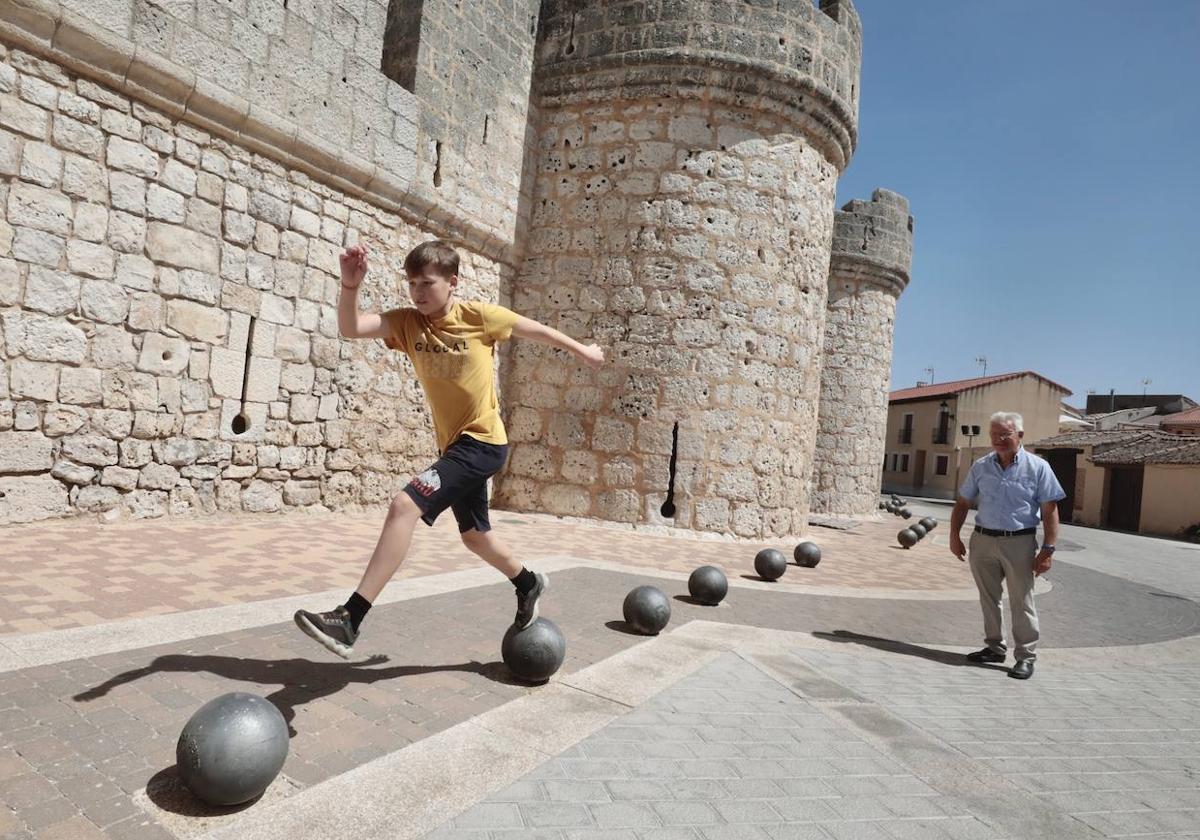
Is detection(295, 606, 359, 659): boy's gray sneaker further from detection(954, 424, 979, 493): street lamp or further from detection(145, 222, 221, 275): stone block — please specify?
detection(954, 424, 979, 493): street lamp

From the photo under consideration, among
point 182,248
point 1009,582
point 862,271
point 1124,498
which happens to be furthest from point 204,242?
point 1124,498

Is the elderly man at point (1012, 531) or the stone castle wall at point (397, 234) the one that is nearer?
the elderly man at point (1012, 531)

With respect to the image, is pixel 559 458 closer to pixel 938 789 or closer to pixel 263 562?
pixel 263 562

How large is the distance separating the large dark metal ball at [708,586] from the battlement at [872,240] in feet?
42.6

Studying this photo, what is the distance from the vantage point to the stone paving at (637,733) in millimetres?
2205

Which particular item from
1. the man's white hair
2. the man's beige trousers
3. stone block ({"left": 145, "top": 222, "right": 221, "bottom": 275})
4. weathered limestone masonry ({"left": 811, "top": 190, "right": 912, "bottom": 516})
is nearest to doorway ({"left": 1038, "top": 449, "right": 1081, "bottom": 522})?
weathered limestone masonry ({"left": 811, "top": 190, "right": 912, "bottom": 516})

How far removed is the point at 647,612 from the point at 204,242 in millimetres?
5418

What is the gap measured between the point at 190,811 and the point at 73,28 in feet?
20.3

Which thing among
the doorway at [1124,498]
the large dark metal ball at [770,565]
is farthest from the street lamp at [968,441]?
the large dark metal ball at [770,565]

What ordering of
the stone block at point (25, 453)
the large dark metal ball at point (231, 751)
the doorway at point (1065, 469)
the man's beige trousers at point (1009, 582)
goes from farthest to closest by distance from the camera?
the doorway at point (1065, 469) → the stone block at point (25, 453) → the man's beige trousers at point (1009, 582) → the large dark metal ball at point (231, 751)

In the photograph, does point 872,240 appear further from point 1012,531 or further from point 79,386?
point 79,386

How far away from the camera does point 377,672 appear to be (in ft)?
11.1

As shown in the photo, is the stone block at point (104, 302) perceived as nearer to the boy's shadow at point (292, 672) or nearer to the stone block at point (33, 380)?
the stone block at point (33, 380)

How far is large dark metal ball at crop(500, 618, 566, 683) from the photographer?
3361mm
